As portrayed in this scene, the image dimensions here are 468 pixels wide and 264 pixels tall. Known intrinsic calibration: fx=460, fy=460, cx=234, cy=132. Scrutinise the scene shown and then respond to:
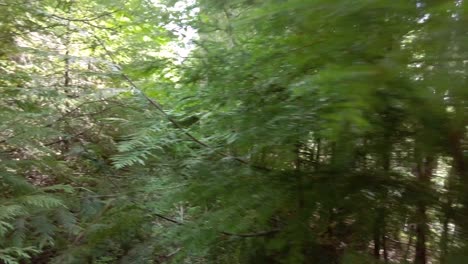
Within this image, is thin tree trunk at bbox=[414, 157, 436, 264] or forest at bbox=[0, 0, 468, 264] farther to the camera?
thin tree trunk at bbox=[414, 157, 436, 264]

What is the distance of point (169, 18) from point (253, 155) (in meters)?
1.13

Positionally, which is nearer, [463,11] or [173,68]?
[463,11]

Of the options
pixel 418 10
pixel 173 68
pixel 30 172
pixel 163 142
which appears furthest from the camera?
pixel 30 172

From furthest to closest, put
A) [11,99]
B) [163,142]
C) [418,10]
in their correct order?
[11,99] → [163,142] → [418,10]

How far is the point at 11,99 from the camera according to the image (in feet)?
14.6

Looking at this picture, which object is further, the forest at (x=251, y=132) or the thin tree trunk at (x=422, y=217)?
the thin tree trunk at (x=422, y=217)

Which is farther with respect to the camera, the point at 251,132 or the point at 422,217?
the point at 251,132

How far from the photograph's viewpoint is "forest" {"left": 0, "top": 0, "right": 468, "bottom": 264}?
176cm

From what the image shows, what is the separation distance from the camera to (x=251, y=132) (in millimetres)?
2672

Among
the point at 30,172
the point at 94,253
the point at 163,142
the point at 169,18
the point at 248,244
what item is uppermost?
the point at 169,18

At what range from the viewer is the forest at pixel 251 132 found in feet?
5.77

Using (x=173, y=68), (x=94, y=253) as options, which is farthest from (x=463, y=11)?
(x=94, y=253)

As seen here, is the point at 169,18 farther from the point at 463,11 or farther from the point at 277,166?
the point at 463,11

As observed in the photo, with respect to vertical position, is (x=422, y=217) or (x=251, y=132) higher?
(x=251, y=132)
